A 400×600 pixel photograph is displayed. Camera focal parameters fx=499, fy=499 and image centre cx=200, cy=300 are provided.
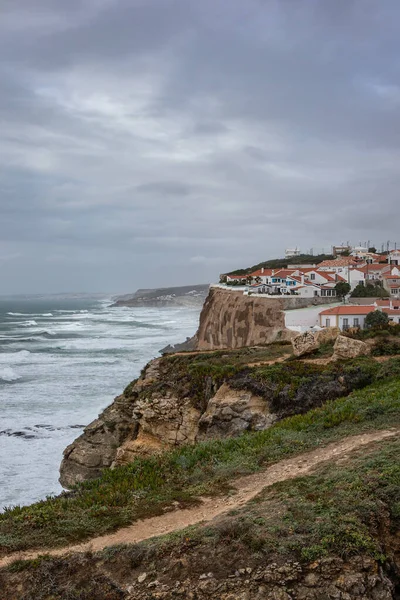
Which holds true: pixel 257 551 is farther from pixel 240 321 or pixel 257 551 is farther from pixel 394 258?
pixel 394 258

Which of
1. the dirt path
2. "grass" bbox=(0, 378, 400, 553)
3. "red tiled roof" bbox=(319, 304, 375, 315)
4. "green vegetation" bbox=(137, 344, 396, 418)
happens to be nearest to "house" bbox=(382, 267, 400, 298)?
"red tiled roof" bbox=(319, 304, 375, 315)

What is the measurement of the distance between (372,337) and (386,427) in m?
12.9

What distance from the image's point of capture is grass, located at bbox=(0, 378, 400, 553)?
26.2 feet

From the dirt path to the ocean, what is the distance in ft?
31.3

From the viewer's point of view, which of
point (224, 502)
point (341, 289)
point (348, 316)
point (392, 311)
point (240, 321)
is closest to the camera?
point (224, 502)

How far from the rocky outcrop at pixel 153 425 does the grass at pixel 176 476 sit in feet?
8.46

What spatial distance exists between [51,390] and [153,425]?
18824mm

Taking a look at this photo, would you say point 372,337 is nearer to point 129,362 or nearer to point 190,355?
point 190,355

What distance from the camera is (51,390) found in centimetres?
3388

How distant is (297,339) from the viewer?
21.4m

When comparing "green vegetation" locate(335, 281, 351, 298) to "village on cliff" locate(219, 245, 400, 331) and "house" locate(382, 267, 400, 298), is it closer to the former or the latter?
"village on cliff" locate(219, 245, 400, 331)

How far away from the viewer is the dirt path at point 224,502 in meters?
7.36

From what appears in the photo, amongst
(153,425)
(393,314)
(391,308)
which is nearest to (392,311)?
(393,314)

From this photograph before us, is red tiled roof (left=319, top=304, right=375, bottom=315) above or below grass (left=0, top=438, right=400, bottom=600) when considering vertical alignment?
above
